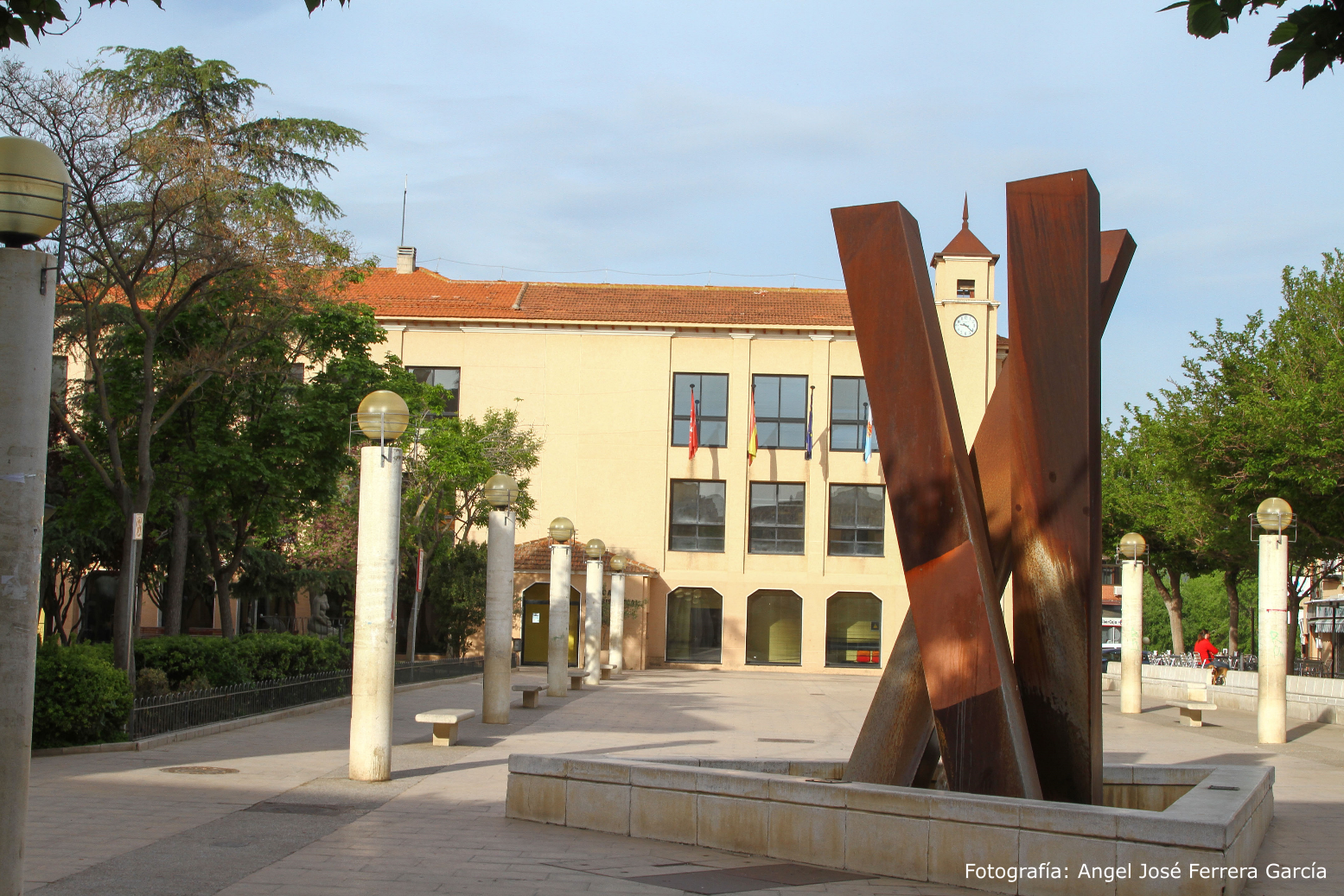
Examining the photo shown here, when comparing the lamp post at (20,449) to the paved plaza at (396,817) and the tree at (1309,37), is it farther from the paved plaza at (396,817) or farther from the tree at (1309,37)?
the tree at (1309,37)

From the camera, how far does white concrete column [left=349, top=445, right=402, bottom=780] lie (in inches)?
438

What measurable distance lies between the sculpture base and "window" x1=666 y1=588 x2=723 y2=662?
31441mm

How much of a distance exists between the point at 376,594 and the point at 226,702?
5.11 m

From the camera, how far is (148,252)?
15.5 metres

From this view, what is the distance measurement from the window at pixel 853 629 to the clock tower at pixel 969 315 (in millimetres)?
6616

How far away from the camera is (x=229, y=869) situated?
7121 mm

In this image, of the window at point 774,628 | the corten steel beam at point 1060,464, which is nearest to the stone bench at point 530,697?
the corten steel beam at point 1060,464

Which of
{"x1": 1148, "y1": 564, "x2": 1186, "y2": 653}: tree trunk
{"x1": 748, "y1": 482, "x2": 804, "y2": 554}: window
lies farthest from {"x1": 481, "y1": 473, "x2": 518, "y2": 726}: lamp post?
{"x1": 1148, "y1": 564, "x2": 1186, "y2": 653}: tree trunk

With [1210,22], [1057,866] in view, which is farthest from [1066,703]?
[1210,22]

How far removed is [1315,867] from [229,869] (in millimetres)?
7065

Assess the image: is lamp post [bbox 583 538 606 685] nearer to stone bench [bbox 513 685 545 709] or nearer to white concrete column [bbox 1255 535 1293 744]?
stone bench [bbox 513 685 545 709]

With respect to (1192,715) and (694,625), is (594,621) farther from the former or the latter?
(1192,715)

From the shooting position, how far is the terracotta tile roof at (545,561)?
129 feet

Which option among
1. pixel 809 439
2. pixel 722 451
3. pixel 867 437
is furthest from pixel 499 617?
pixel 867 437
